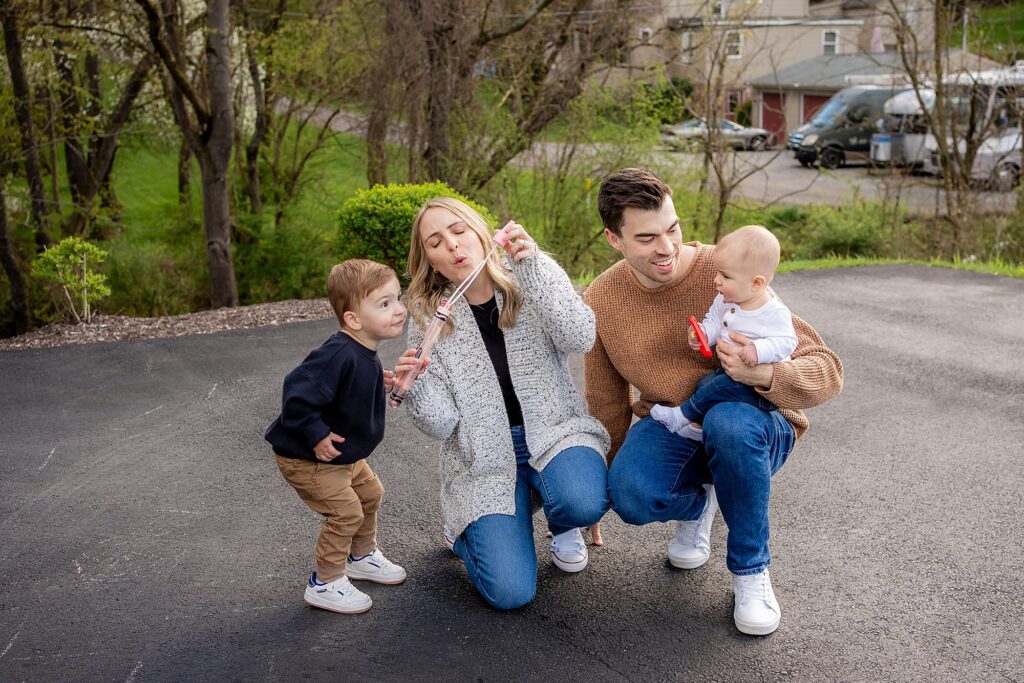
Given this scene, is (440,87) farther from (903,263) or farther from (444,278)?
(444,278)

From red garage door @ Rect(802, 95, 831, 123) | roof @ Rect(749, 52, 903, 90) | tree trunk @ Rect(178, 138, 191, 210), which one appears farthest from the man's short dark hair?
red garage door @ Rect(802, 95, 831, 123)

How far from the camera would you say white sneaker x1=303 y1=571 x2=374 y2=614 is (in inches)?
133

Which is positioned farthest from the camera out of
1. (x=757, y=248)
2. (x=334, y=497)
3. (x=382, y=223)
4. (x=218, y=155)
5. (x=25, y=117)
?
(x=218, y=155)

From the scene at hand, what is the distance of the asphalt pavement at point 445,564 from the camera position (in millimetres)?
3090

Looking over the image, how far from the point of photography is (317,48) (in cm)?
1304

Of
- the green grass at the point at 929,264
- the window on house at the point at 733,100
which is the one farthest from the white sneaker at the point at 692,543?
the window on house at the point at 733,100

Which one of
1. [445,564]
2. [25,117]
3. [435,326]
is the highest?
[25,117]

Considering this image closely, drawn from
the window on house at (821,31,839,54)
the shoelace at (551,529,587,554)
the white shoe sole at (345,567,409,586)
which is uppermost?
A: the window on house at (821,31,839,54)

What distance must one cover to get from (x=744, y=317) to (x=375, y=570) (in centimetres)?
163

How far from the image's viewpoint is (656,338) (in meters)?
3.50

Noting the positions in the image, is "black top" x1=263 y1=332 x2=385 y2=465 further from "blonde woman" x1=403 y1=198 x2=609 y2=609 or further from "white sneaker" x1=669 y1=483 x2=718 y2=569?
"white sneaker" x1=669 y1=483 x2=718 y2=569

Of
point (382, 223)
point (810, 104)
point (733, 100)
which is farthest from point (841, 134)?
point (382, 223)

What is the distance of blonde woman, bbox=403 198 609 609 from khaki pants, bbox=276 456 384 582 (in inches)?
11.7

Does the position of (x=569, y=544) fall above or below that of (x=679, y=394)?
below
